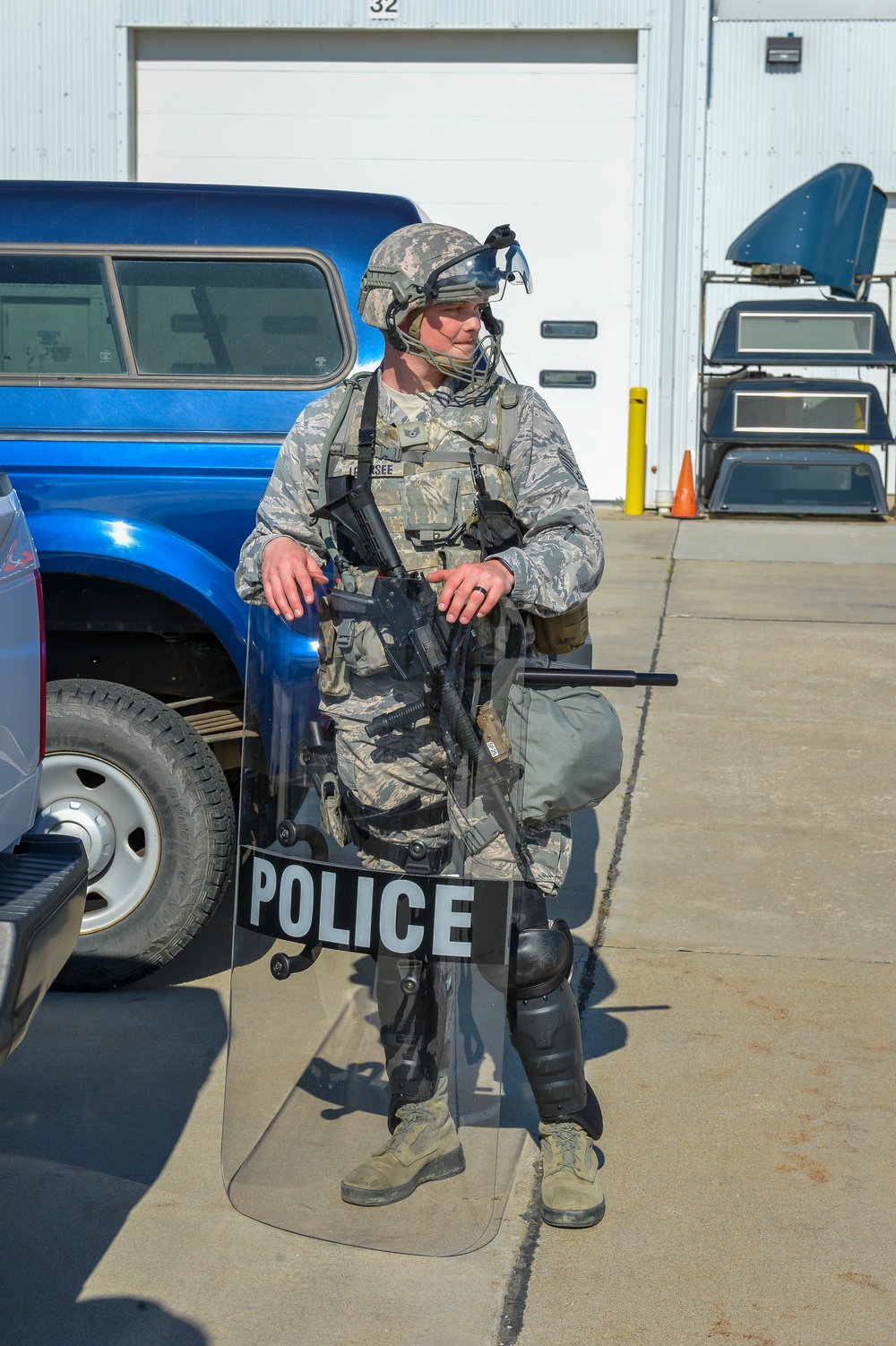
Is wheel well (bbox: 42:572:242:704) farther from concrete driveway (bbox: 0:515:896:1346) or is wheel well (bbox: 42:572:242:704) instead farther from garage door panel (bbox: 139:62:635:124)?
garage door panel (bbox: 139:62:635:124)

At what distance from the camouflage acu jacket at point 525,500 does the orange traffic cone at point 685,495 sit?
33.2 feet

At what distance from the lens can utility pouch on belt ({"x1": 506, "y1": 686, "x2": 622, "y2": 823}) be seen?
2.65 m

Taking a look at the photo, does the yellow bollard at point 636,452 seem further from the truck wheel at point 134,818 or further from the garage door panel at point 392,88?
the truck wheel at point 134,818

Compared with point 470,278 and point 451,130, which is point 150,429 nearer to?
point 470,278

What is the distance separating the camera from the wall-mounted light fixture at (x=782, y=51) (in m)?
13.2

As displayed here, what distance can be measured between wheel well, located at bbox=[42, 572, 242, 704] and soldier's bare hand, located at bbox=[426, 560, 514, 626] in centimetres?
141

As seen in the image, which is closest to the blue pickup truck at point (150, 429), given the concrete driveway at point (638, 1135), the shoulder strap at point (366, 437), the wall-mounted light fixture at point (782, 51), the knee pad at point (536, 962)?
the concrete driveway at point (638, 1135)

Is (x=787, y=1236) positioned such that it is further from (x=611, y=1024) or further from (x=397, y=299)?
(x=397, y=299)

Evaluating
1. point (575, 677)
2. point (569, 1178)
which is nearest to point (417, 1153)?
point (569, 1178)

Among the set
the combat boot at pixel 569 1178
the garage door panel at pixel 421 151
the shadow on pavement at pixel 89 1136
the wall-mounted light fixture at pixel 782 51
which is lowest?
the shadow on pavement at pixel 89 1136

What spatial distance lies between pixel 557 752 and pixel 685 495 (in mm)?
10339

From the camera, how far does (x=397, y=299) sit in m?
2.63

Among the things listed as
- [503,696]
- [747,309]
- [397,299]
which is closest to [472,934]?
[503,696]

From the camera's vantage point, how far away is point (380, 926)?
2557 millimetres
